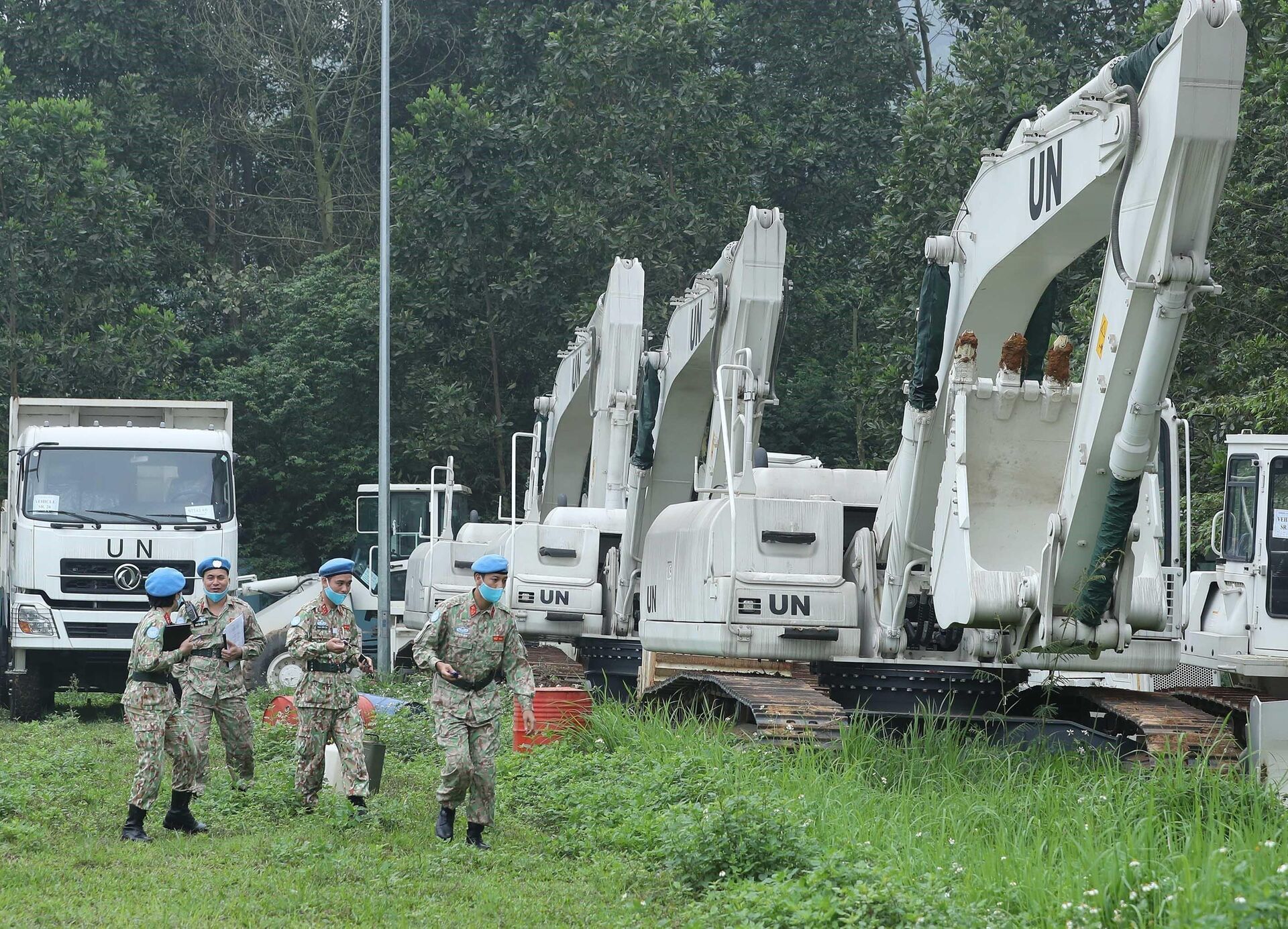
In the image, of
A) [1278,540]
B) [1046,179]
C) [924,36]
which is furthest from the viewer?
[924,36]

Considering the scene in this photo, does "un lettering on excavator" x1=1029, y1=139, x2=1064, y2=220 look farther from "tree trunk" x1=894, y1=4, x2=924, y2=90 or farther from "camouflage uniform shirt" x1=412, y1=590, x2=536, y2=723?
"tree trunk" x1=894, y1=4, x2=924, y2=90

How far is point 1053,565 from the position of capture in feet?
31.0

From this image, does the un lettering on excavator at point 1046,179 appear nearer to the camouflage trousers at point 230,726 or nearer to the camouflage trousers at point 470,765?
the camouflage trousers at point 470,765

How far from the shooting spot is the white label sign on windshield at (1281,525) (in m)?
15.0

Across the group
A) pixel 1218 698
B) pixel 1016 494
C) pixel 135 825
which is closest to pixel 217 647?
pixel 135 825

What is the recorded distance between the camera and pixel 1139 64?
899cm

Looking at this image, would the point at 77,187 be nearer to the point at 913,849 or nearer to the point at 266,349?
the point at 266,349

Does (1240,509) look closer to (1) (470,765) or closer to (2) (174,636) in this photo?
(1) (470,765)

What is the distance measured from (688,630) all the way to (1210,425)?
38.8 ft

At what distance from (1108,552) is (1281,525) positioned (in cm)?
662

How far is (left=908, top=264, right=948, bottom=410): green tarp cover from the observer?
35.9ft

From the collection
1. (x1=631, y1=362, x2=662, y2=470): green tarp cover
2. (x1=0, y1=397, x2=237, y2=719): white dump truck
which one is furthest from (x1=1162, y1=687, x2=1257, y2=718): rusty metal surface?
(x1=0, y1=397, x2=237, y2=719): white dump truck

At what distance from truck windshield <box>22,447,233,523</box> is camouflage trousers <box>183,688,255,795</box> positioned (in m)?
6.96

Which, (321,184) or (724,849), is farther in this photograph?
(321,184)
